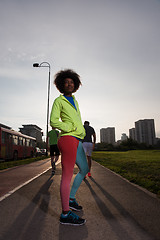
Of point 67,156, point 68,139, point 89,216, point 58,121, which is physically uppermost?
point 58,121

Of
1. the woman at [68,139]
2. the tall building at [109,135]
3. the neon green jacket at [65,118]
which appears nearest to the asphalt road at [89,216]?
the woman at [68,139]

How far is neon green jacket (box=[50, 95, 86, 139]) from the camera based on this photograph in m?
2.78

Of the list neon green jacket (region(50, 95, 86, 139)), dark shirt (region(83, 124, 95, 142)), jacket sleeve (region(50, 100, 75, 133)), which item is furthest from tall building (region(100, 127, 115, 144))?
jacket sleeve (region(50, 100, 75, 133))

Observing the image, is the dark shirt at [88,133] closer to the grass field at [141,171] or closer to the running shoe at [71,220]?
the grass field at [141,171]

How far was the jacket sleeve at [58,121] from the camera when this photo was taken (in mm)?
2754

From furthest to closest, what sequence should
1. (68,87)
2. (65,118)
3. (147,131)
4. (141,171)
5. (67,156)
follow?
(147,131)
(141,171)
(68,87)
(65,118)
(67,156)

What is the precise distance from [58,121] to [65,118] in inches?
7.7

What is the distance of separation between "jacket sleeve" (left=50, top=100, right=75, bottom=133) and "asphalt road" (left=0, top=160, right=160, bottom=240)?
1.31m

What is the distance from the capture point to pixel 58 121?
9.18ft

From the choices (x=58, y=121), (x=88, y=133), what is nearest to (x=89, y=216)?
(x=58, y=121)

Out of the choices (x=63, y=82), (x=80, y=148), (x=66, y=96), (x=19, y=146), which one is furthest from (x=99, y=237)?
(x=19, y=146)

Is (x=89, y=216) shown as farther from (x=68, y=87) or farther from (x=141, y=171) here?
(x=141, y=171)

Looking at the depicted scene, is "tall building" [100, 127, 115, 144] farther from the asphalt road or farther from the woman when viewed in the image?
the woman

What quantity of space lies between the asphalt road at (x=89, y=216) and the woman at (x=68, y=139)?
198 millimetres
